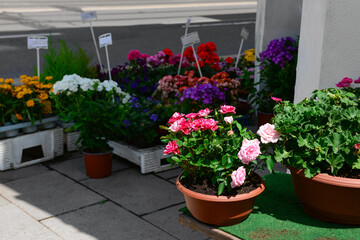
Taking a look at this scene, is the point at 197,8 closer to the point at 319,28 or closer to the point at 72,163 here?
→ the point at 72,163

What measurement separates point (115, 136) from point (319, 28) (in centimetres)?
246

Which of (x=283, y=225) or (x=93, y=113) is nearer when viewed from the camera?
(x=283, y=225)

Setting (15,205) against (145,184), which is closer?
(15,205)

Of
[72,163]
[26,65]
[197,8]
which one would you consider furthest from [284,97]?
[197,8]

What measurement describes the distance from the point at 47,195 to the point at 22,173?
1.96 ft

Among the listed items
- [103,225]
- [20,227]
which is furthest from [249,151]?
[20,227]

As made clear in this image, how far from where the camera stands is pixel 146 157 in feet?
16.1

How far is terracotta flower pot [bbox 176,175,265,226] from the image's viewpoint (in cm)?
262

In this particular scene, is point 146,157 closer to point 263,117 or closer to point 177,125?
point 263,117

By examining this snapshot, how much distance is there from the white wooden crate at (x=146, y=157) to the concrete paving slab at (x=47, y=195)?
59cm

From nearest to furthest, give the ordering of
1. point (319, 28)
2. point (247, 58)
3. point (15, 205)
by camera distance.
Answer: point (319, 28) → point (15, 205) → point (247, 58)

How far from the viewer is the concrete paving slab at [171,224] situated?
152 inches

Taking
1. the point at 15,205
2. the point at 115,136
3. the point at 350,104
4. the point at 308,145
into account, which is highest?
the point at 350,104

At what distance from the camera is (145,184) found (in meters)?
4.75
